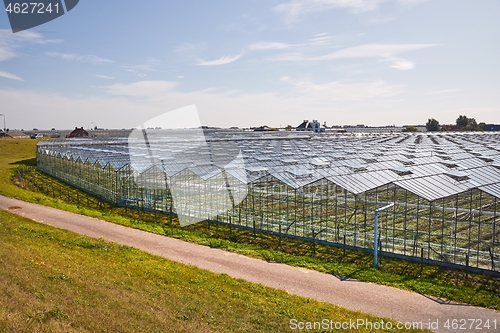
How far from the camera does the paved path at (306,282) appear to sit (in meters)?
12.8

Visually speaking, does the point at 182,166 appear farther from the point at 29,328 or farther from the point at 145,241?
the point at 29,328

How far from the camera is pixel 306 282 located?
51.2 ft

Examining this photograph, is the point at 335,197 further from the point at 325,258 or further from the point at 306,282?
the point at 306,282

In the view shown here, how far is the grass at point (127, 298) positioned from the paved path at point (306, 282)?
39.3 inches

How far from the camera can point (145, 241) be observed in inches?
844

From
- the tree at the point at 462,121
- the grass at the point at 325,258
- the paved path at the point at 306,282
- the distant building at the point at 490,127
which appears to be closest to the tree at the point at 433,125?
the tree at the point at 462,121

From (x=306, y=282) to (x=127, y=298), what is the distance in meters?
7.24

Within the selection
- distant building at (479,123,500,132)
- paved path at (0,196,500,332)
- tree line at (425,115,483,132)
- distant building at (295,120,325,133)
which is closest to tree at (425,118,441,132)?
tree line at (425,115,483,132)

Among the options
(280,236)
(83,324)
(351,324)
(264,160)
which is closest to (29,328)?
(83,324)

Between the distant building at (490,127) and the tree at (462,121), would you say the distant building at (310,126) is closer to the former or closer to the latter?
the tree at (462,121)

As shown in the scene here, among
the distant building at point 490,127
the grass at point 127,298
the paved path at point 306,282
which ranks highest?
the distant building at point 490,127

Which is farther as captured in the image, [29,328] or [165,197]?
[165,197]

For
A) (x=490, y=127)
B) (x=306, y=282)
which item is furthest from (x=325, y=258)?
(x=490, y=127)

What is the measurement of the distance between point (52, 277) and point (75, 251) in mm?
5115
